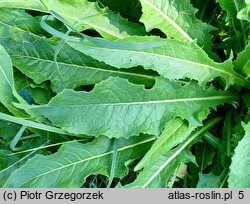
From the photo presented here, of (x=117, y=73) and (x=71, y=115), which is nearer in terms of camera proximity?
(x=71, y=115)

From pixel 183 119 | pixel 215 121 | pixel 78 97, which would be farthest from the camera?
pixel 215 121

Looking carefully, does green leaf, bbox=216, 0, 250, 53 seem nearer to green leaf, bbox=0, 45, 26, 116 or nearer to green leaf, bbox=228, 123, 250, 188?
green leaf, bbox=228, 123, 250, 188

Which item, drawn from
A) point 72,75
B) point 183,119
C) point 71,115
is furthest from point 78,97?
point 183,119

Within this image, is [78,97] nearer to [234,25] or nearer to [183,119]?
[183,119]

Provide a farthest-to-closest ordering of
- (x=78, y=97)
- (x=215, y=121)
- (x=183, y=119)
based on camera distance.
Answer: (x=215, y=121), (x=183, y=119), (x=78, y=97)

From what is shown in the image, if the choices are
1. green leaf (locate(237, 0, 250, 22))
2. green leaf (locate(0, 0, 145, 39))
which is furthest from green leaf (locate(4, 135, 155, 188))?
green leaf (locate(237, 0, 250, 22))

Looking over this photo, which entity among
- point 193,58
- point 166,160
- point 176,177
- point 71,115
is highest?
point 193,58

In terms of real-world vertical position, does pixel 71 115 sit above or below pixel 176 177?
above

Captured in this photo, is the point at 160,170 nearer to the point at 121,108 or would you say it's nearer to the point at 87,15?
the point at 121,108
